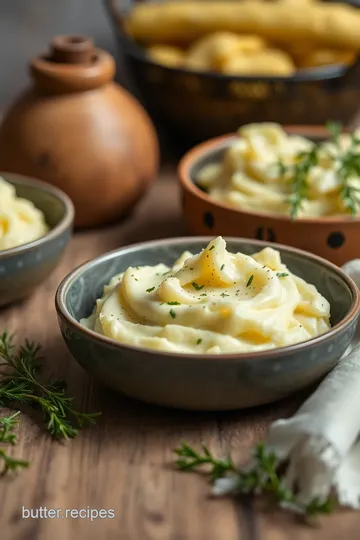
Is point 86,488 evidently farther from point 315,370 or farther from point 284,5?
point 284,5

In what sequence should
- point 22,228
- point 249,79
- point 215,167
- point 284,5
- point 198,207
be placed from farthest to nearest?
1. point 284,5
2. point 249,79
3. point 215,167
4. point 198,207
5. point 22,228

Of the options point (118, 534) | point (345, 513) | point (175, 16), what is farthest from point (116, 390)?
point (175, 16)

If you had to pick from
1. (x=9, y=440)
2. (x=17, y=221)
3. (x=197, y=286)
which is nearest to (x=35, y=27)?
(x=17, y=221)

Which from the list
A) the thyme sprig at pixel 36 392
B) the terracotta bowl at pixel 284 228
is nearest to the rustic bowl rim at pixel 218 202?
the terracotta bowl at pixel 284 228

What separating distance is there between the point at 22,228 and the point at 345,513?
2.65 ft

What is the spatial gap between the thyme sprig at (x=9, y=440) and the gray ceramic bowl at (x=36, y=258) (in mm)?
331

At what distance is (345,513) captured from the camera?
3.56 ft

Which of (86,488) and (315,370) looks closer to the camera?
(86,488)

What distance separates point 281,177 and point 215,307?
571 millimetres

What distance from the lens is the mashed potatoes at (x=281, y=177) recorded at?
1704 millimetres

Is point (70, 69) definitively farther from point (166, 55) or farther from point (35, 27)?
point (35, 27)

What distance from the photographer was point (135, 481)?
1147mm

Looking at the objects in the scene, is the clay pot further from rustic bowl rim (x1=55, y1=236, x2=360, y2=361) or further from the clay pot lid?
rustic bowl rim (x1=55, y1=236, x2=360, y2=361)

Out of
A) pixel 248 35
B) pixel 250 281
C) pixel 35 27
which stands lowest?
pixel 35 27
